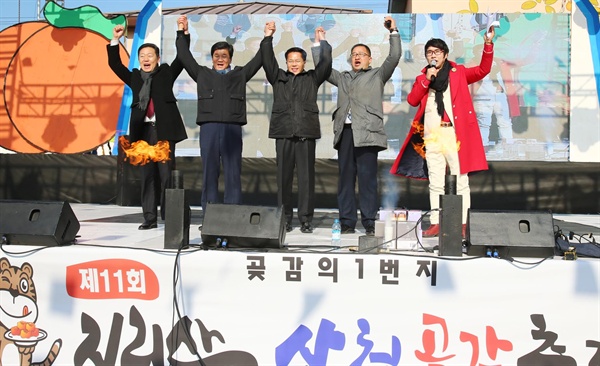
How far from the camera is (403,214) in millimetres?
3180

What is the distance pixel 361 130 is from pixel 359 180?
1.09 feet

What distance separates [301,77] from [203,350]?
82.3 inches

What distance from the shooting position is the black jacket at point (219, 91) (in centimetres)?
416

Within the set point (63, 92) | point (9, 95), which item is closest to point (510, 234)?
point (63, 92)

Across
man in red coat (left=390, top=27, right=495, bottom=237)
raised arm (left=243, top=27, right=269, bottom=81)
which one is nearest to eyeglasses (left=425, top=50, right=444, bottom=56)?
man in red coat (left=390, top=27, right=495, bottom=237)

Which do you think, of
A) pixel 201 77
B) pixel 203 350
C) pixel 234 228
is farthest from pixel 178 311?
pixel 201 77

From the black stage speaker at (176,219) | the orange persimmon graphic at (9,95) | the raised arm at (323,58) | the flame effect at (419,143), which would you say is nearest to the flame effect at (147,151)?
the raised arm at (323,58)

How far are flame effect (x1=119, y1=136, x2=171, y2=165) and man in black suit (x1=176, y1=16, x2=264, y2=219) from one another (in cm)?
26

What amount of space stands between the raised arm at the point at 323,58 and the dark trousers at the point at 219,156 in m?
0.65

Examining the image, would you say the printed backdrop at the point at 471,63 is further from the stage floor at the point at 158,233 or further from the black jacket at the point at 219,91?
the black jacket at the point at 219,91

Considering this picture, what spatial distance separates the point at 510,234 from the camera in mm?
2797

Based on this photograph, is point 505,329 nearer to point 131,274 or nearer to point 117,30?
point 131,274

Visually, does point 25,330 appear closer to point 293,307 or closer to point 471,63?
point 293,307

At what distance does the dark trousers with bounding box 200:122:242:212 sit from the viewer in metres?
4.18
